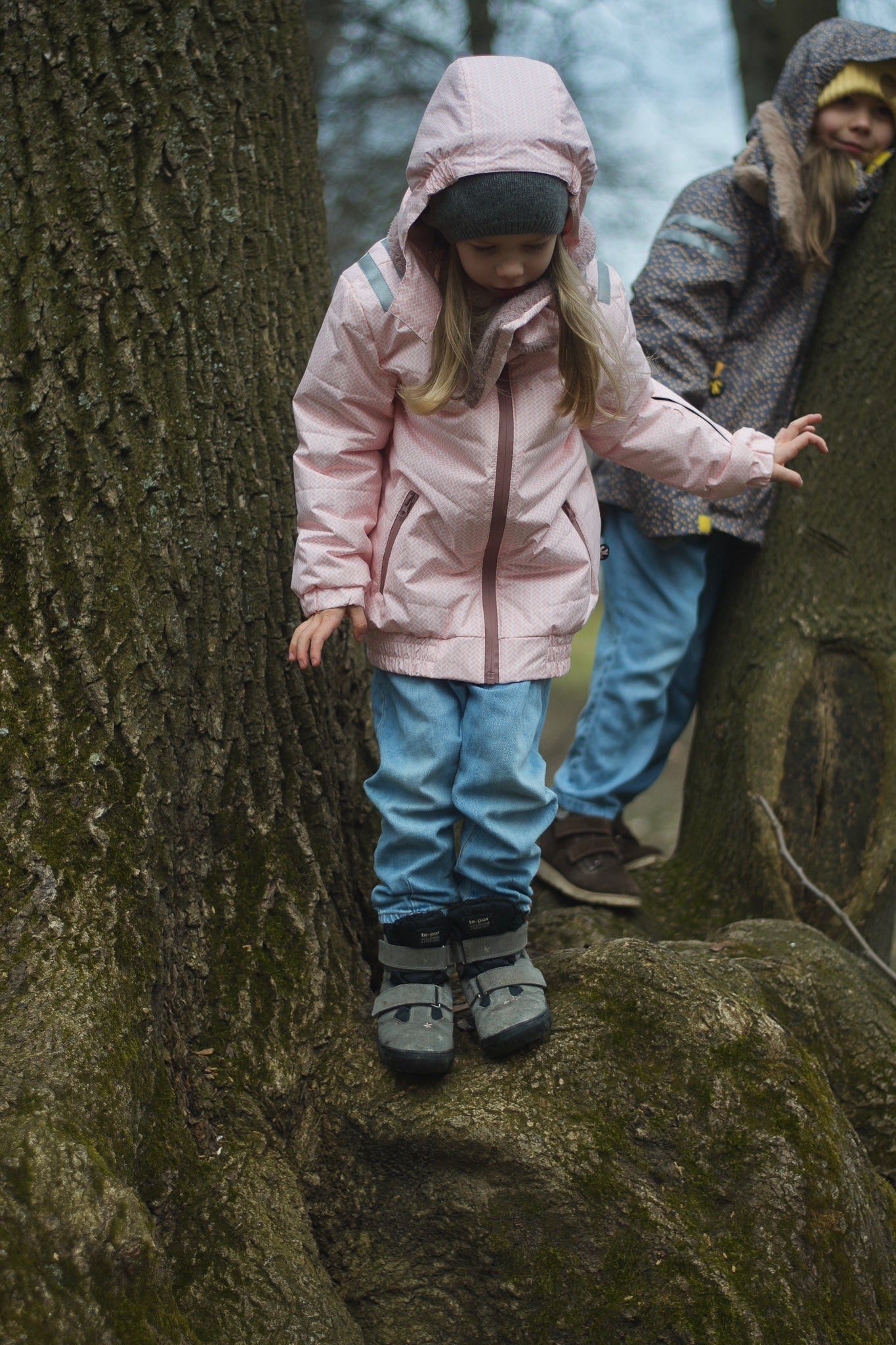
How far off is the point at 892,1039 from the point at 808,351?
1799mm

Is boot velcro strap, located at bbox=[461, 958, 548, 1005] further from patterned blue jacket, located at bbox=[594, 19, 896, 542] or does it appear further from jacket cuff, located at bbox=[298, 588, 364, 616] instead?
patterned blue jacket, located at bbox=[594, 19, 896, 542]

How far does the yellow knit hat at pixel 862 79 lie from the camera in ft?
8.75

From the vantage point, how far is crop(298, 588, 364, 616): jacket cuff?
6.09 ft

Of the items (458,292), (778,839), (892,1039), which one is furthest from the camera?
(778,839)

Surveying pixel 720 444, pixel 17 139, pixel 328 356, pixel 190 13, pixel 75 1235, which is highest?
pixel 190 13

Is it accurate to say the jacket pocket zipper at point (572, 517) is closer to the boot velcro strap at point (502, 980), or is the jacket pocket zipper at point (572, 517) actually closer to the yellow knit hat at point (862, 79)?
the boot velcro strap at point (502, 980)

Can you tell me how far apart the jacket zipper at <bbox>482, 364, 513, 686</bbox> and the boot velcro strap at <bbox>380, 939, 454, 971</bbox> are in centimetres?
50

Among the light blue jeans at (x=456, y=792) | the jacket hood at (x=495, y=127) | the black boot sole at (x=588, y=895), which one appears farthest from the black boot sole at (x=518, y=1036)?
the jacket hood at (x=495, y=127)

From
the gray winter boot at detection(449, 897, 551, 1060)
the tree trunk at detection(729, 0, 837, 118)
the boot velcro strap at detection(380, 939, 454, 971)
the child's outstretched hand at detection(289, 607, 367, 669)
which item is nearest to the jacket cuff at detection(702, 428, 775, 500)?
the child's outstretched hand at detection(289, 607, 367, 669)

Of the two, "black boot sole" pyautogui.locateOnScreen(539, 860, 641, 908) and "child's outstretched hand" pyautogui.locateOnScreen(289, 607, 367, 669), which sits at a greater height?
"child's outstretched hand" pyautogui.locateOnScreen(289, 607, 367, 669)

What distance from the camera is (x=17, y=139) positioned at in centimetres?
184

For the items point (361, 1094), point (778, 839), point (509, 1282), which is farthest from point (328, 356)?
point (778, 839)

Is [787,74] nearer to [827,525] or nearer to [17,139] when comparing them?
[827,525]

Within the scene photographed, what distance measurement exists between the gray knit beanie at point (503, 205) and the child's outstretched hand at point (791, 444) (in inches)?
26.2
